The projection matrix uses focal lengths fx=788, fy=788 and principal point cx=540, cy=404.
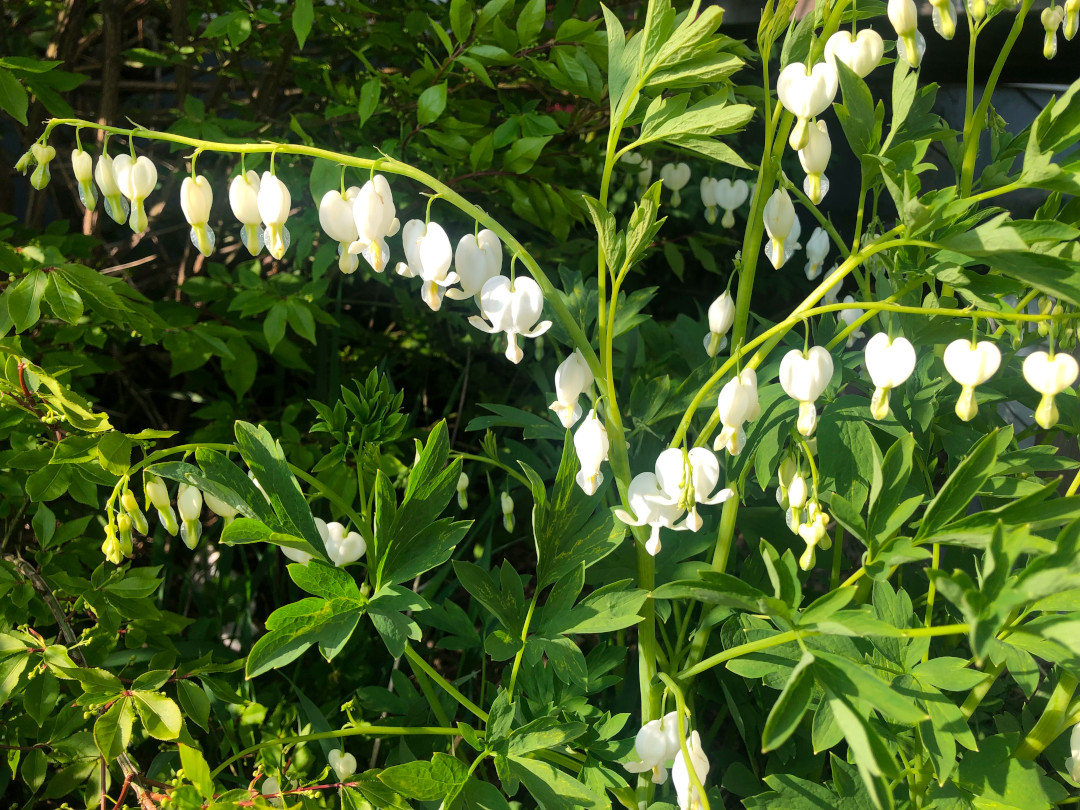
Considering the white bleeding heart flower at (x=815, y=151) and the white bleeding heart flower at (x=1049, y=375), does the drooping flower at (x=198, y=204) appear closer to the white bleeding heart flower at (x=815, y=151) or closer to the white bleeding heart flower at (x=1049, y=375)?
the white bleeding heart flower at (x=815, y=151)

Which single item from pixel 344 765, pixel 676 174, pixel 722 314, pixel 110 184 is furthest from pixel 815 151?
pixel 344 765

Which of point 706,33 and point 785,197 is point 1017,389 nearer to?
point 785,197

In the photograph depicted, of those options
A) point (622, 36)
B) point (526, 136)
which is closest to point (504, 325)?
point (622, 36)

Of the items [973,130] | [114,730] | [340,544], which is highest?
[973,130]

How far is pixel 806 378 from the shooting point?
34.4 inches

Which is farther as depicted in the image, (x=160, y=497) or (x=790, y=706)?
(x=160, y=497)

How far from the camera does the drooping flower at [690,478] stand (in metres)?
0.89

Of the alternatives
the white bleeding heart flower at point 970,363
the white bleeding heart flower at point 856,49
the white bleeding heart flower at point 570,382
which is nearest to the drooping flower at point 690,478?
the white bleeding heart flower at point 570,382

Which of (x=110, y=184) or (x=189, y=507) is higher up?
(x=110, y=184)

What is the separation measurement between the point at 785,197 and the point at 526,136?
0.85 m

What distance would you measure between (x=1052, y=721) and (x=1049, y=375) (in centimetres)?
48

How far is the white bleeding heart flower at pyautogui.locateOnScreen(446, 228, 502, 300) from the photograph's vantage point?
974 millimetres

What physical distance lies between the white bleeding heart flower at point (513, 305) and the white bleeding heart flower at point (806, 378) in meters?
0.28

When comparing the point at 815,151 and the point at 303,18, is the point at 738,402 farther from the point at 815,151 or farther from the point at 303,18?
the point at 303,18
